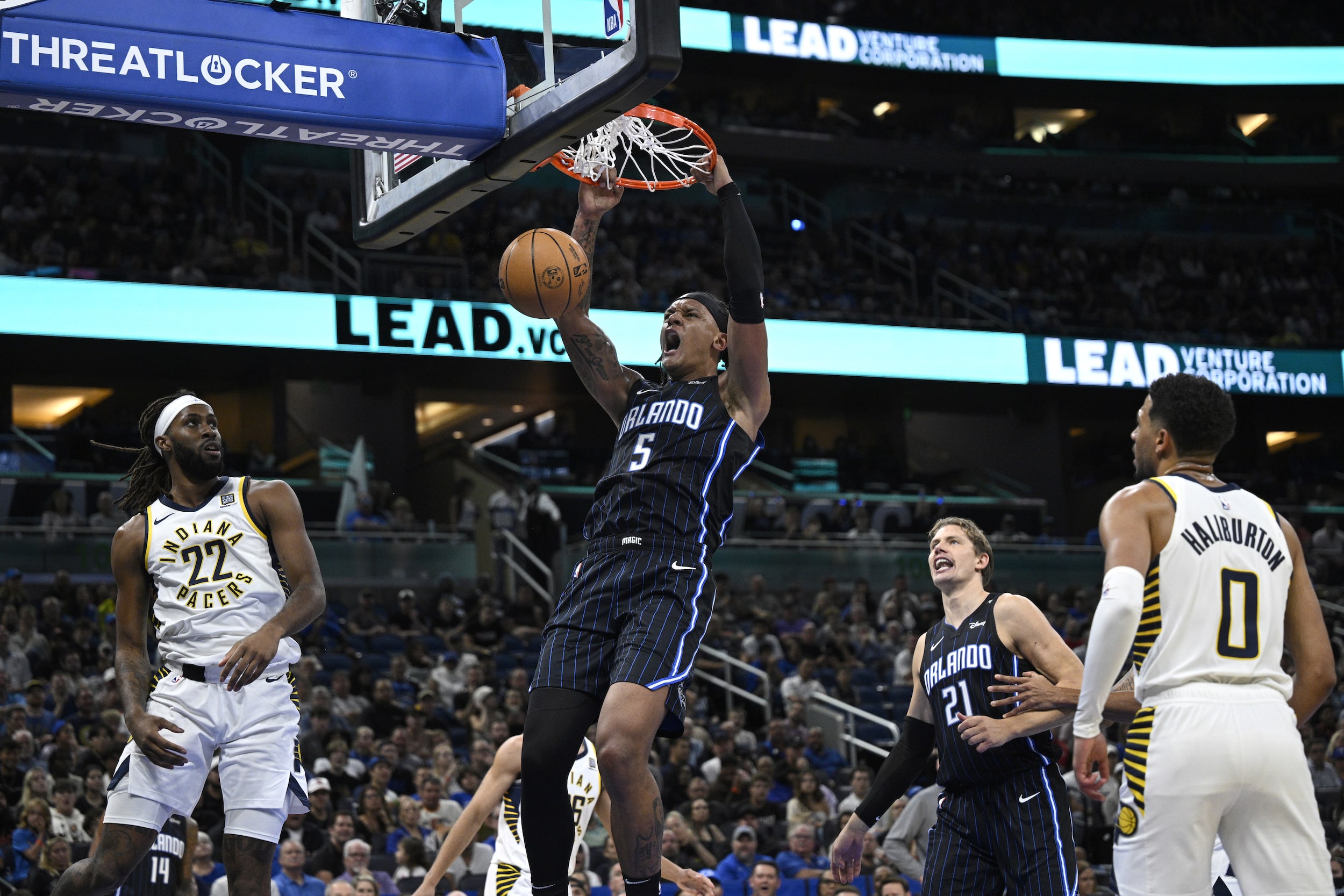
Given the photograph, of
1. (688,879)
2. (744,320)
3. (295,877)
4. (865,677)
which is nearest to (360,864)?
(295,877)

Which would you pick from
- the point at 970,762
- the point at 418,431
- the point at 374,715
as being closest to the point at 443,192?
the point at 970,762

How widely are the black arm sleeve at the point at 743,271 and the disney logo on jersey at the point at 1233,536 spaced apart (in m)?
1.68

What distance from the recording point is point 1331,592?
75.4ft

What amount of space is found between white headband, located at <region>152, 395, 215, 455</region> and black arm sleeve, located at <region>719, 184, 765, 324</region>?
2.09m

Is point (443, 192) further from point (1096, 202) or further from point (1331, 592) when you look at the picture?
point (1096, 202)

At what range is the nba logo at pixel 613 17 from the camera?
532 cm

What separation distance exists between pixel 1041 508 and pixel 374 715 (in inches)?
611

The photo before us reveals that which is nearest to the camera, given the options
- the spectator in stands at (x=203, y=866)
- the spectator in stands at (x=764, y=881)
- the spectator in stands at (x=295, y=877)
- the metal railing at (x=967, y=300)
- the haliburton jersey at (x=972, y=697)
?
the haliburton jersey at (x=972, y=697)

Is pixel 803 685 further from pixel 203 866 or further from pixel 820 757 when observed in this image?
pixel 203 866

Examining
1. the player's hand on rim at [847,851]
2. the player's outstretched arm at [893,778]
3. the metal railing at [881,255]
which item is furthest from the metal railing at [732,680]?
the metal railing at [881,255]

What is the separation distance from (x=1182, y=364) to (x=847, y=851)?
78.1 ft

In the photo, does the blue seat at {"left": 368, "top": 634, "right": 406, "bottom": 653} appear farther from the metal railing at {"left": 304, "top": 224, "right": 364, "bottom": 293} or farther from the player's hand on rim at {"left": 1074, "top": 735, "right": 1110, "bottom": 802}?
the player's hand on rim at {"left": 1074, "top": 735, "right": 1110, "bottom": 802}

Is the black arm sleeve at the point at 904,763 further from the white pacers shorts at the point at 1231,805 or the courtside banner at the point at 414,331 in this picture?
the courtside banner at the point at 414,331

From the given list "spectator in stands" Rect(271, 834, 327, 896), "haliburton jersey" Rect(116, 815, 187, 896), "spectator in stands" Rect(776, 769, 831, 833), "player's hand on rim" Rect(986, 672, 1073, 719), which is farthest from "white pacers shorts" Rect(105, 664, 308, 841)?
"spectator in stands" Rect(776, 769, 831, 833)
